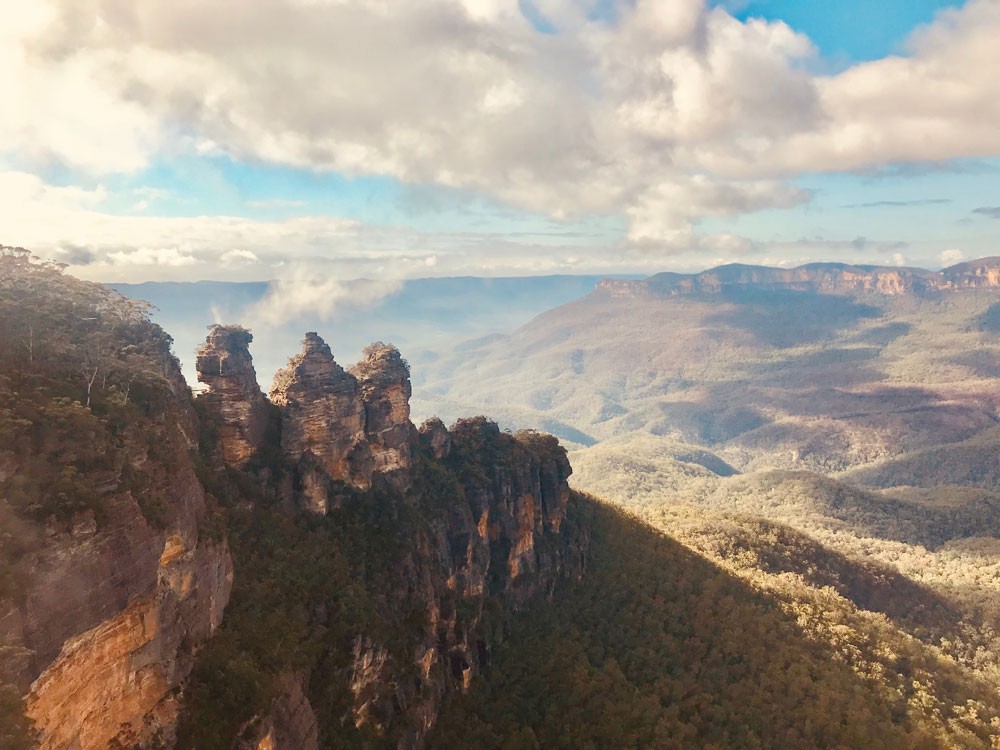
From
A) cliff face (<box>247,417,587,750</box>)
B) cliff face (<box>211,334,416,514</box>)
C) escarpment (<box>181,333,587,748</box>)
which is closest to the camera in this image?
escarpment (<box>181,333,587,748</box>)

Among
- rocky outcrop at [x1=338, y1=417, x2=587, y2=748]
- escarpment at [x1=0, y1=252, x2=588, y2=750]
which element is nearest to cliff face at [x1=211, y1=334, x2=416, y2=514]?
escarpment at [x1=0, y1=252, x2=588, y2=750]

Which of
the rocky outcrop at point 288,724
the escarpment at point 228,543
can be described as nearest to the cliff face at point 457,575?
the rocky outcrop at point 288,724

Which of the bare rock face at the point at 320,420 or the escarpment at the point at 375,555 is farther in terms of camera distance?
the bare rock face at the point at 320,420

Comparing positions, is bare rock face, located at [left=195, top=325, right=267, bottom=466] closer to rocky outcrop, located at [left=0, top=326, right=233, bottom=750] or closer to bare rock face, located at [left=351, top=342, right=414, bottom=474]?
bare rock face, located at [left=351, top=342, right=414, bottom=474]

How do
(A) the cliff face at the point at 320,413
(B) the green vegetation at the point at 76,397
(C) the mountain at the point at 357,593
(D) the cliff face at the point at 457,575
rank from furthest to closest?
(A) the cliff face at the point at 320,413 < (D) the cliff face at the point at 457,575 < (C) the mountain at the point at 357,593 < (B) the green vegetation at the point at 76,397

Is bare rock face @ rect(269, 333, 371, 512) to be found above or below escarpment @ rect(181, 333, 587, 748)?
above

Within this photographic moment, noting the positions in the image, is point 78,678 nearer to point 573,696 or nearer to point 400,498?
point 400,498

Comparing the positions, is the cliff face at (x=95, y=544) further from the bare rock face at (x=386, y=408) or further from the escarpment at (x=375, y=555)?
the bare rock face at (x=386, y=408)

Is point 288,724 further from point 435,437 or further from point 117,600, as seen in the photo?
point 435,437

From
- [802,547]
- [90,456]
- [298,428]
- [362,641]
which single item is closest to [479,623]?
[362,641]
